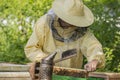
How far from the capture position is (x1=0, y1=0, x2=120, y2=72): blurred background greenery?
11.0 m

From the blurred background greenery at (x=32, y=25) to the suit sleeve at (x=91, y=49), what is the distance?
5.99 meters

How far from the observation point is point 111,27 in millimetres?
11039

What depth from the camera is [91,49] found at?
177 inches

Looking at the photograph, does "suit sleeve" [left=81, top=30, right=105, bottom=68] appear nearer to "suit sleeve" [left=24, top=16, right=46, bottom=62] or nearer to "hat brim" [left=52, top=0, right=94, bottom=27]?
"hat brim" [left=52, top=0, right=94, bottom=27]

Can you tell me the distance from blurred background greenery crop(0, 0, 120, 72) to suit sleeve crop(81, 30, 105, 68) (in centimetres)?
599

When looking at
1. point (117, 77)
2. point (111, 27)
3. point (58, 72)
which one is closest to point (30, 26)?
point (111, 27)

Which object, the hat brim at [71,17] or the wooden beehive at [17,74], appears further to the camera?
the wooden beehive at [17,74]

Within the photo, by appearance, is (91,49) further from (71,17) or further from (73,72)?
(73,72)

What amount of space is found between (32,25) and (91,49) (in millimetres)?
→ 7350

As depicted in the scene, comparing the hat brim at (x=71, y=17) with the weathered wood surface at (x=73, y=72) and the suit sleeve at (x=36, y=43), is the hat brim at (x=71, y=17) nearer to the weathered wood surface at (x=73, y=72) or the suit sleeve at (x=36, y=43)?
the suit sleeve at (x=36, y=43)

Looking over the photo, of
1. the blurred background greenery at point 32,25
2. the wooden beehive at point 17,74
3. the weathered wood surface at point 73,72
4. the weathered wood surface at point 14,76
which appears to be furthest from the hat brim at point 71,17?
the blurred background greenery at point 32,25

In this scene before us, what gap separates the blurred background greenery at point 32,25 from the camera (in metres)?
11.0

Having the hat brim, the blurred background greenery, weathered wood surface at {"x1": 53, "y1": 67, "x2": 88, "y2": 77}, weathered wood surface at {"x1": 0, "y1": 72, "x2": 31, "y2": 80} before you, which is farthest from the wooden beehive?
the blurred background greenery

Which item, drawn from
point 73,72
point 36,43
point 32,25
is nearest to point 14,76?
point 36,43
